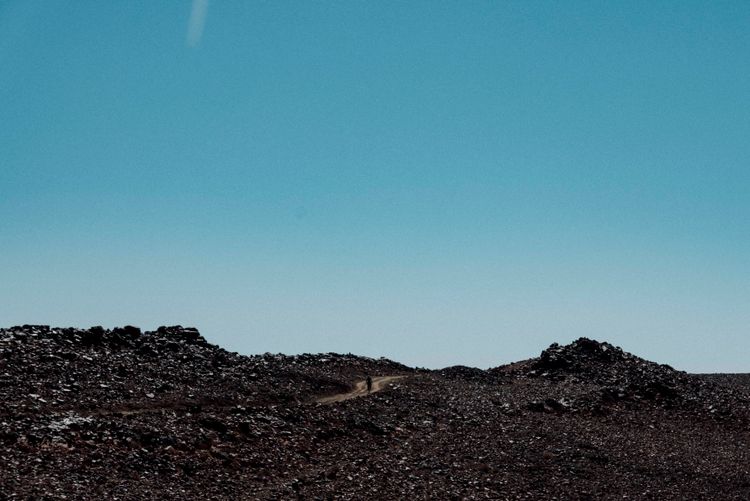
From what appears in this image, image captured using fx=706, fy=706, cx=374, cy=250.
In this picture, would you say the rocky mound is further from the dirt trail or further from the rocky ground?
the dirt trail

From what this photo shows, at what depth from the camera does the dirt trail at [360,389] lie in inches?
1430

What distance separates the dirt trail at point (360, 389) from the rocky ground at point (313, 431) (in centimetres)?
65

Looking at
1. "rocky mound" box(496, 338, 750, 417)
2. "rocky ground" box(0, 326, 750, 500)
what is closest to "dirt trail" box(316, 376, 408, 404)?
"rocky ground" box(0, 326, 750, 500)

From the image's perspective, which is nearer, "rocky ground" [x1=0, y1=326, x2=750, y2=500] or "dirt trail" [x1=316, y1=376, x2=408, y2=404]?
"rocky ground" [x1=0, y1=326, x2=750, y2=500]

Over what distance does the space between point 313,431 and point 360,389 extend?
11822mm

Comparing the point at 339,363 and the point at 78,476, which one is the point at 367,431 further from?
the point at 339,363

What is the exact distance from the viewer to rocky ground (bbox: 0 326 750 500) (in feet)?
72.6

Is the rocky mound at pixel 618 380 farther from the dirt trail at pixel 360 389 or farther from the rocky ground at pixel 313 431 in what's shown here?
the dirt trail at pixel 360 389

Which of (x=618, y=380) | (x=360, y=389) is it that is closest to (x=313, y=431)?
(x=360, y=389)

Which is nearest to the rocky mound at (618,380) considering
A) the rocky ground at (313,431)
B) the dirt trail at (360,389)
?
the rocky ground at (313,431)

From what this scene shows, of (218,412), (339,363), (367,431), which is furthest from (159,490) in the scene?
(339,363)

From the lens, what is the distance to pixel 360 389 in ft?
133

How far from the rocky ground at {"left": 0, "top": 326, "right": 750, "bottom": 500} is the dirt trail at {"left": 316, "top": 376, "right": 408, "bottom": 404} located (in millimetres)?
650

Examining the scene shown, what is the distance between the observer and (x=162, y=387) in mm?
31547
